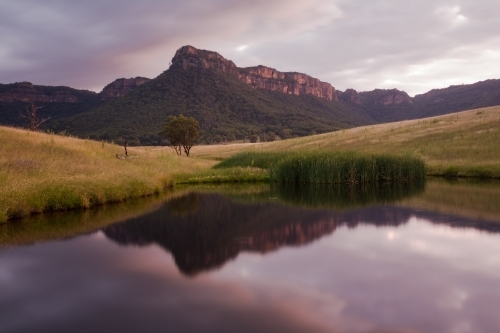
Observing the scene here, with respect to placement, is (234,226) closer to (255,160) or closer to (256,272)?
(256,272)

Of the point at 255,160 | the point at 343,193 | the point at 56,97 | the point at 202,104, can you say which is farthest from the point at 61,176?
the point at 56,97

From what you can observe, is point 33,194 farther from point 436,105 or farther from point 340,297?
point 436,105

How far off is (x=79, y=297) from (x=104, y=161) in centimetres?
1942

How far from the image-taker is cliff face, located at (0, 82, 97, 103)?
164 m

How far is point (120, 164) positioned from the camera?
87.6ft

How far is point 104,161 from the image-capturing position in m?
25.9

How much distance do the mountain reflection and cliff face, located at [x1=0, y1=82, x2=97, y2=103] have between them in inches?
6725

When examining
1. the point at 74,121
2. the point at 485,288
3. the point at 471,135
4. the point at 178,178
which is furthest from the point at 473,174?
the point at 74,121

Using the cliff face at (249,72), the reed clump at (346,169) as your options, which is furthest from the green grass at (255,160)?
the cliff face at (249,72)

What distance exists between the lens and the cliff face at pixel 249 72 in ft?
477

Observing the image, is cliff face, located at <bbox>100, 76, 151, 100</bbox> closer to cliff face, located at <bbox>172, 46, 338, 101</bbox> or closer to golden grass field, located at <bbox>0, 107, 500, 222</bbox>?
cliff face, located at <bbox>172, 46, 338, 101</bbox>

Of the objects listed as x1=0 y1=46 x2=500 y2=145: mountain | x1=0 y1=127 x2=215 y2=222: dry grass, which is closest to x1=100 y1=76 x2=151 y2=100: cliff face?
x1=0 y1=46 x2=500 y2=145: mountain

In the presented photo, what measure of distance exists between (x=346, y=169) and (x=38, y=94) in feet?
606

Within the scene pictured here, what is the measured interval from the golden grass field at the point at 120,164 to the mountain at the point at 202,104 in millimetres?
54188
